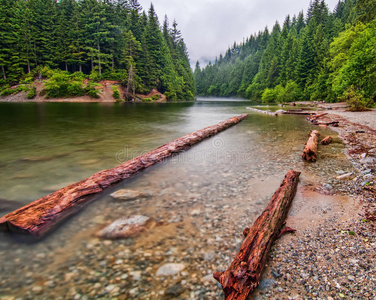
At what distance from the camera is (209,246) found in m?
2.92

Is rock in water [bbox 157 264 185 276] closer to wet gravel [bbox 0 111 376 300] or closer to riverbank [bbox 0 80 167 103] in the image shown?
wet gravel [bbox 0 111 376 300]

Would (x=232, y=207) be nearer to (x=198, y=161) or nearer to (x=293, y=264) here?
(x=293, y=264)

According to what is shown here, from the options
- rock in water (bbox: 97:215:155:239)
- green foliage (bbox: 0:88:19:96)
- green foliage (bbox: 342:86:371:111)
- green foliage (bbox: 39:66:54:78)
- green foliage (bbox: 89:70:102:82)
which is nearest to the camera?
rock in water (bbox: 97:215:155:239)

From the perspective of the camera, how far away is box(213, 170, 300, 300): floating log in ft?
6.75

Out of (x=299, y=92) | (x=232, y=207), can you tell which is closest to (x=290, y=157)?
(x=232, y=207)

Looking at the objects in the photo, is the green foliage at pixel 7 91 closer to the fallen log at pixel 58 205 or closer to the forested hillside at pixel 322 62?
the fallen log at pixel 58 205

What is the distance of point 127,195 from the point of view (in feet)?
14.6

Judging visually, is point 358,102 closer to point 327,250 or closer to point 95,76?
point 327,250

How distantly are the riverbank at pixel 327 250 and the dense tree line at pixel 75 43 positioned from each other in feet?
161

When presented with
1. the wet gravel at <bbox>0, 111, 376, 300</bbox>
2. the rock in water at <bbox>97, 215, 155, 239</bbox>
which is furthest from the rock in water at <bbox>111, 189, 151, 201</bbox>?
the rock in water at <bbox>97, 215, 155, 239</bbox>

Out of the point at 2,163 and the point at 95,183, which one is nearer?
the point at 95,183

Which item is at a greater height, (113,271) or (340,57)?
(340,57)

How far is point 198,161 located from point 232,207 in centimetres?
310

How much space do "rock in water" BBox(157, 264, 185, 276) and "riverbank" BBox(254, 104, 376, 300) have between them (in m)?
0.90
